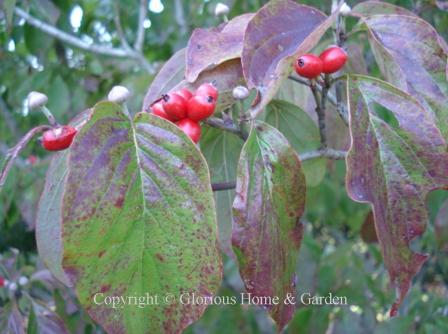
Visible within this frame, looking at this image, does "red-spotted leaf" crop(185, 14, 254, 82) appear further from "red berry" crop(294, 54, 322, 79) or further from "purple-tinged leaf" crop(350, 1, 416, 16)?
"purple-tinged leaf" crop(350, 1, 416, 16)

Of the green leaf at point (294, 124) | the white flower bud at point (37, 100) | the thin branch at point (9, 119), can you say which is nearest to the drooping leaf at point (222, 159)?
the green leaf at point (294, 124)

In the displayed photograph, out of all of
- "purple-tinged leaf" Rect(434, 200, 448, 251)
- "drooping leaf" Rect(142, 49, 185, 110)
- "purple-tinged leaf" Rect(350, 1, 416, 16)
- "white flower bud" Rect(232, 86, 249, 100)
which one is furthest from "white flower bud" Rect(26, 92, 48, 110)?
"purple-tinged leaf" Rect(434, 200, 448, 251)

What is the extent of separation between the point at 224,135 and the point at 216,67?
21cm

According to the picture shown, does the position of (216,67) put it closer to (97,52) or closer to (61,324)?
(61,324)

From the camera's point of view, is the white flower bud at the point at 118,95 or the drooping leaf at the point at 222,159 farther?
the drooping leaf at the point at 222,159

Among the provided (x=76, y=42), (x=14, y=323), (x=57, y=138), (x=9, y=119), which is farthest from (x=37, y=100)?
(x=9, y=119)

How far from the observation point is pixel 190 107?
2.75 feet

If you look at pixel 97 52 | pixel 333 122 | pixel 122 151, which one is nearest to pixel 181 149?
pixel 122 151

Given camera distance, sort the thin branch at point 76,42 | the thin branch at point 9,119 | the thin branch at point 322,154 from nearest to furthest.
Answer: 1. the thin branch at point 322,154
2. the thin branch at point 76,42
3. the thin branch at point 9,119

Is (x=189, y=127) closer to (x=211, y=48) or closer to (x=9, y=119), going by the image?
(x=211, y=48)

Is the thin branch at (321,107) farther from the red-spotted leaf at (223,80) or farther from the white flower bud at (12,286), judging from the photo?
the white flower bud at (12,286)

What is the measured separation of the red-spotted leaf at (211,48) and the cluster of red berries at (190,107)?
4 centimetres

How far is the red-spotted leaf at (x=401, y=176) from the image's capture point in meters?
0.81

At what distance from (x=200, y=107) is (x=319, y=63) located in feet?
0.68
